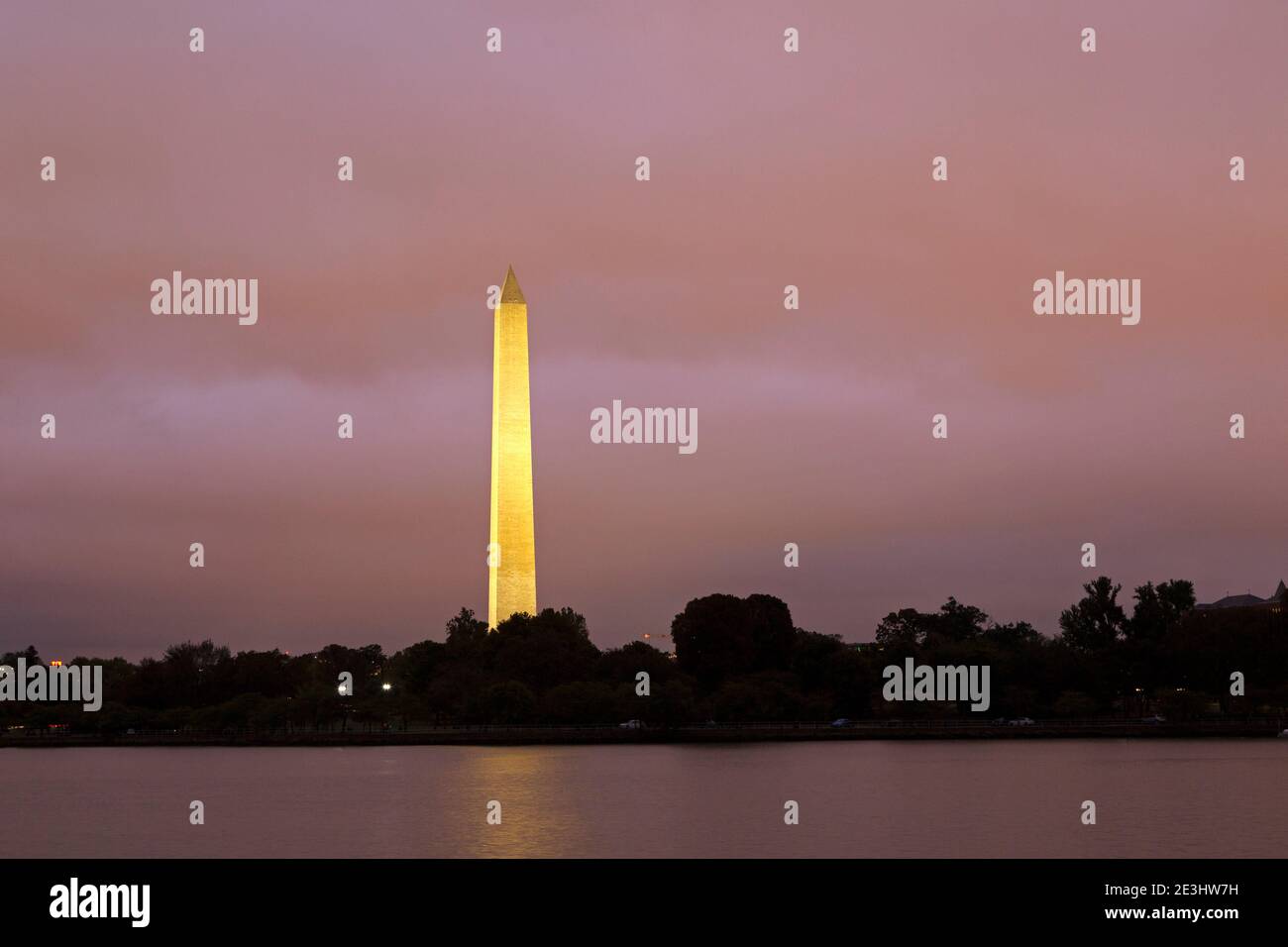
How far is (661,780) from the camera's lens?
6550 cm

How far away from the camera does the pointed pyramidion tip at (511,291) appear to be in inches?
3561

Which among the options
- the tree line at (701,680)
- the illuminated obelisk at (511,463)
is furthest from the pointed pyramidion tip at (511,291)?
the tree line at (701,680)

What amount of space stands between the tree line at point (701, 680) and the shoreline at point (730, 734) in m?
1.22

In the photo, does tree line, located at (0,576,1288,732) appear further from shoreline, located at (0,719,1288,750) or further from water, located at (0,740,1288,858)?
water, located at (0,740,1288,858)

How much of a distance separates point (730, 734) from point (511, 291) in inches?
1103

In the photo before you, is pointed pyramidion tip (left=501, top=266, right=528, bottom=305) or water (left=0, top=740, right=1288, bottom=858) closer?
water (left=0, top=740, right=1288, bottom=858)

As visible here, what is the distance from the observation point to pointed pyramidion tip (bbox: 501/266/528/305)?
297 ft

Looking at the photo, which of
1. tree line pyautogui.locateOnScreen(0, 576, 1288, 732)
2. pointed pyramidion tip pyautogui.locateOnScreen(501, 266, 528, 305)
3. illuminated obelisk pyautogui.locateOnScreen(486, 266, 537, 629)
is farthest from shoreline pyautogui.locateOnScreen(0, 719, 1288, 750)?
pointed pyramidion tip pyautogui.locateOnScreen(501, 266, 528, 305)

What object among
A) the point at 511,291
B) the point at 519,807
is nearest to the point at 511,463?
the point at 511,291

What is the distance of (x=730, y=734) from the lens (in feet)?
310

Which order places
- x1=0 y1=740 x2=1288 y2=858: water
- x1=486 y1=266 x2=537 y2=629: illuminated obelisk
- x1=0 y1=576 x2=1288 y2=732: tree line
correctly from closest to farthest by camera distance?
x1=0 y1=740 x2=1288 y2=858: water < x1=486 y1=266 x2=537 y2=629: illuminated obelisk < x1=0 y1=576 x2=1288 y2=732: tree line
